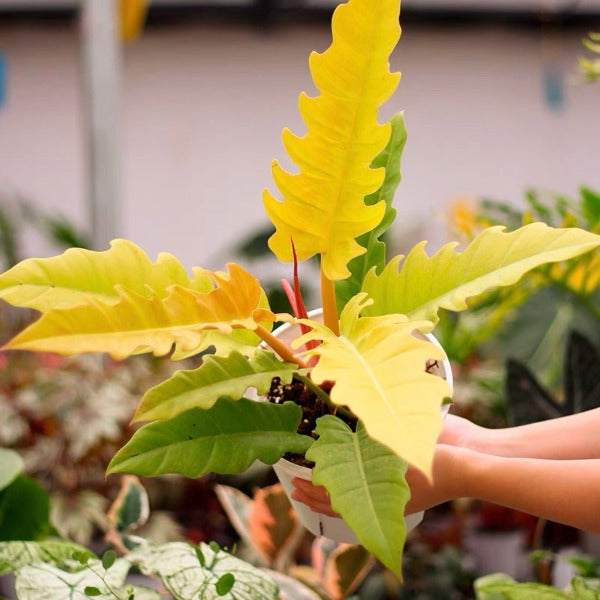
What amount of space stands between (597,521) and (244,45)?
4.66 meters

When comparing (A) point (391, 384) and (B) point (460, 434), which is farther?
(B) point (460, 434)

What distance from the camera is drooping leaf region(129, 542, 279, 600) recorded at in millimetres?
678

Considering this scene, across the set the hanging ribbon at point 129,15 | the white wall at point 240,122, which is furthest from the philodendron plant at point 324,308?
the white wall at point 240,122

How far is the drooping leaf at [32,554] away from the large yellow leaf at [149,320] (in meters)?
0.31

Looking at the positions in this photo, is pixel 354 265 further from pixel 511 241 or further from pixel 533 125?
pixel 533 125

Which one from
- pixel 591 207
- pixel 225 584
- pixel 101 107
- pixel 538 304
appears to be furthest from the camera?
pixel 101 107

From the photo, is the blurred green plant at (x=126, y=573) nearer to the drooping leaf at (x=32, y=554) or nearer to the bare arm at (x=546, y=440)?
the drooping leaf at (x=32, y=554)

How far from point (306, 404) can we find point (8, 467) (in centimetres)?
39

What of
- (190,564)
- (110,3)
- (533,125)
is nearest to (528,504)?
(190,564)

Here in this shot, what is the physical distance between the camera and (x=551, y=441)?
2.30ft

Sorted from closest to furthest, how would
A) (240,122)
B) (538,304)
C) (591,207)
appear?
(591,207), (538,304), (240,122)

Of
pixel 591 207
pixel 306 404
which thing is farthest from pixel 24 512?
pixel 591 207

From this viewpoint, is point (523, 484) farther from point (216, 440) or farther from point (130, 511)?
point (130, 511)

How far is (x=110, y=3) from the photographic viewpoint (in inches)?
84.5
